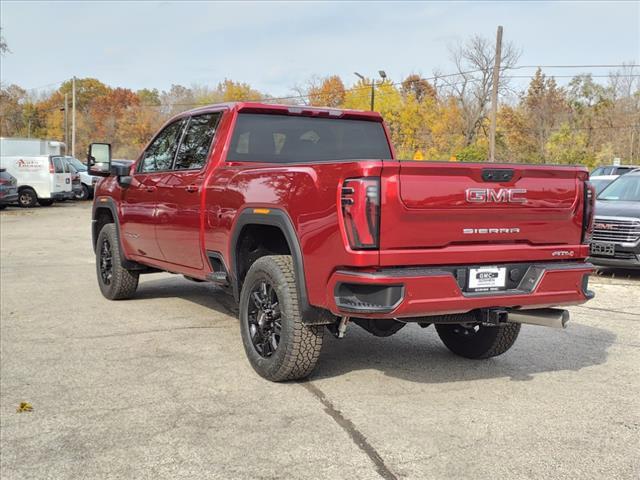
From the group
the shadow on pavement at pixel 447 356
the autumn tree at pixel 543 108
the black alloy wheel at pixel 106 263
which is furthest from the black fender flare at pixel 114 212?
the autumn tree at pixel 543 108

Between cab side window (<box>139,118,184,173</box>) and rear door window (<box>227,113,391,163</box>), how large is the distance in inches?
39.9

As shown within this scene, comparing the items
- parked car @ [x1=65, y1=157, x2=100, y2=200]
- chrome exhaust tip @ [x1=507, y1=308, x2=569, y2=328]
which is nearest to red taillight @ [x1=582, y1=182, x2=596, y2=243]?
chrome exhaust tip @ [x1=507, y1=308, x2=569, y2=328]

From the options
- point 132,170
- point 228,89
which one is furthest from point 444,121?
point 132,170

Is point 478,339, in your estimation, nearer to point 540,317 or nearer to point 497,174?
point 540,317

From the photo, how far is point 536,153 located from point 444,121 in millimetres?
7587

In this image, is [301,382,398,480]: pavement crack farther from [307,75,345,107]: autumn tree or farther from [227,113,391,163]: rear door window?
[307,75,345,107]: autumn tree

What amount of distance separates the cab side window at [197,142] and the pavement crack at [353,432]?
2305 mm

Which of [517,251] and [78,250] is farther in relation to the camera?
[78,250]

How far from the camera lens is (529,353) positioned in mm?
5598

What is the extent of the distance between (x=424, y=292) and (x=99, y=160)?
4.62 m

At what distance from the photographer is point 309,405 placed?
13.7 feet

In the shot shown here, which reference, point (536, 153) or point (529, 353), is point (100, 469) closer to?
point (529, 353)

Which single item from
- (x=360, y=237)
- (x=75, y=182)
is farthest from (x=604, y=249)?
(x=75, y=182)

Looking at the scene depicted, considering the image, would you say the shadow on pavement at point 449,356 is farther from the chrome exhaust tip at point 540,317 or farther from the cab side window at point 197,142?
the cab side window at point 197,142
